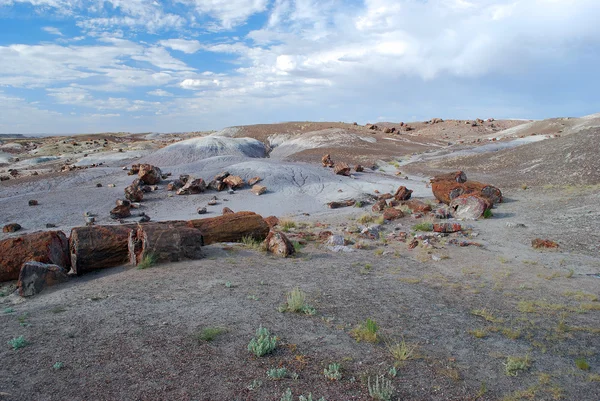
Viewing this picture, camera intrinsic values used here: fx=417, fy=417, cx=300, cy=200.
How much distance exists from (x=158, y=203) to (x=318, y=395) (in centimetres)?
1688

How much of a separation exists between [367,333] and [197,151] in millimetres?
30662

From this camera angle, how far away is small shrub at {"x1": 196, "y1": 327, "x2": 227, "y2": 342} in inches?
189

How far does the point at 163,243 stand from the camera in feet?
26.9

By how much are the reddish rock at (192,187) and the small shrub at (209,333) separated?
1637 cm

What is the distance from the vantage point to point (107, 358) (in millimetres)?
4316

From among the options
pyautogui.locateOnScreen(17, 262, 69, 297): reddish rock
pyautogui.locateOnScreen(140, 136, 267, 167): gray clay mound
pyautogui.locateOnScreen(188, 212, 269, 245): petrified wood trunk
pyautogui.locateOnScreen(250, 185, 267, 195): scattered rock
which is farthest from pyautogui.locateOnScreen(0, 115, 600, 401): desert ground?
pyautogui.locateOnScreen(140, 136, 267, 167): gray clay mound

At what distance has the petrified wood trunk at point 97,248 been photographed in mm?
7980

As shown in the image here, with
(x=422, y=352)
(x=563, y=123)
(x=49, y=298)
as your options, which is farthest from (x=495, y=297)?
(x=563, y=123)

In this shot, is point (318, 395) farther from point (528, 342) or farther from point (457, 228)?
point (457, 228)

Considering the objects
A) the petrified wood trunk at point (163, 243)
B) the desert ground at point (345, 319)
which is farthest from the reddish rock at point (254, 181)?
the petrified wood trunk at point (163, 243)

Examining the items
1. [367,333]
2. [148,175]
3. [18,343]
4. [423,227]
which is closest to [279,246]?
[367,333]

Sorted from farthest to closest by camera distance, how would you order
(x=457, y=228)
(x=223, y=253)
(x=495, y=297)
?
1. (x=457, y=228)
2. (x=223, y=253)
3. (x=495, y=297)

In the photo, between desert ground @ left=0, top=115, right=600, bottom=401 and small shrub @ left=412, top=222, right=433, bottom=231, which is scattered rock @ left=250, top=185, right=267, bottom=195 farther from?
small shrub @ left=412, top=222, right=433, bottom=231

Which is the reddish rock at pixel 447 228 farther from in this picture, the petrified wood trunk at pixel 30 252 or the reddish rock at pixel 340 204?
the petrified wood trunk at pixel 30 252
